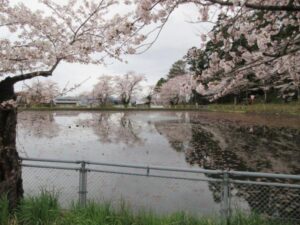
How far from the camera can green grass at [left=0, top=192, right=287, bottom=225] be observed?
484 centimetres

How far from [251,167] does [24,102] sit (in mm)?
7623

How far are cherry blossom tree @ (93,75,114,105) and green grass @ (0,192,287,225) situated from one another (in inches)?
2977

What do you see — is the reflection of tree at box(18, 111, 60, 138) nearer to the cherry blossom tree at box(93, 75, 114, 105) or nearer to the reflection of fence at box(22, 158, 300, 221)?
the reflection of fence at box(22, 158, 300, 221)

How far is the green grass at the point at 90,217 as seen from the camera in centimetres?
484

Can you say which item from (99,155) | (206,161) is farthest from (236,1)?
(99,155)

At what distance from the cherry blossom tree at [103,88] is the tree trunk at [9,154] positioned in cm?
7501

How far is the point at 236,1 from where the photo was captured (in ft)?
12.8

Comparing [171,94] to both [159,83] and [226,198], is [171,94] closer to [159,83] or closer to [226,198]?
[159,83]

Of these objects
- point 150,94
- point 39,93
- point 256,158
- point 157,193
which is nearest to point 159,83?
point 150,94

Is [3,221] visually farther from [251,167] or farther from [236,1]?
[251,167]

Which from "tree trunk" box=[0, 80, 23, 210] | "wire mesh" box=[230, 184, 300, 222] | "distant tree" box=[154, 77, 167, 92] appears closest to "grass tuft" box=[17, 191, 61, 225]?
"tree trunk" box=[0, 80, 23, 210]

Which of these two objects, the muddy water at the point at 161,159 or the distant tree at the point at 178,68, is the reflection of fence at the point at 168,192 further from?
the distant tree at the point at 178,68

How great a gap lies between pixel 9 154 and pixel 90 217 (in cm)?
171

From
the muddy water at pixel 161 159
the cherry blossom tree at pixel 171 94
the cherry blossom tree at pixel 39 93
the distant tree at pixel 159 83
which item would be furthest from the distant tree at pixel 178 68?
the cherry blossom tree at pixel 39 93
